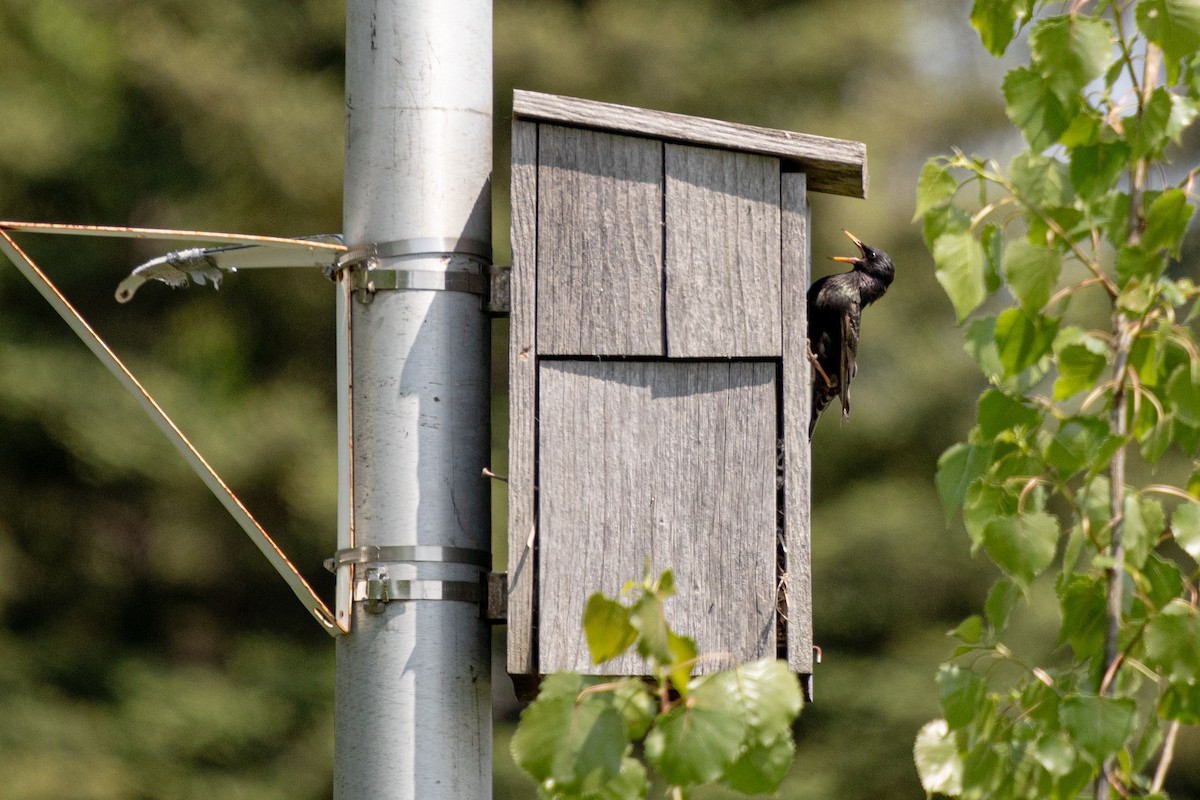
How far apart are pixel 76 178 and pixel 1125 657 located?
8.24m

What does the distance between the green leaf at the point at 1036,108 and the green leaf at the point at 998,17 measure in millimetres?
65

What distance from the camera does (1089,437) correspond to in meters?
1.47

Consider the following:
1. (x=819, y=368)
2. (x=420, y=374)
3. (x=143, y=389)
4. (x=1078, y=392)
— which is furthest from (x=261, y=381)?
(x=1078, y=392)

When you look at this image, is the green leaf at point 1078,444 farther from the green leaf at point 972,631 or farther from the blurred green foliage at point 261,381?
the blurred green foliage at point 261,381

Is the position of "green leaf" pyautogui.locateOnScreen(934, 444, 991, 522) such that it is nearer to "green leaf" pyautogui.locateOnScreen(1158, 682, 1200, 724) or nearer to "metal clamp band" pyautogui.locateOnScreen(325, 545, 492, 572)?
"green leaf" pyautogui.locateOnScreen(1158, 682, 1200, 724)

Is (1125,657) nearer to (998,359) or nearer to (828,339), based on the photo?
(998,359)

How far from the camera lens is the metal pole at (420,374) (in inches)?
96.6

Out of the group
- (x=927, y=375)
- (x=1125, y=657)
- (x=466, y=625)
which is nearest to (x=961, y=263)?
(x=1125, y=657)

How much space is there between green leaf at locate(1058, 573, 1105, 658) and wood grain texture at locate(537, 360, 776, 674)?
109 cm

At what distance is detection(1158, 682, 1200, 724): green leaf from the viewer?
Result: 1.47 metres

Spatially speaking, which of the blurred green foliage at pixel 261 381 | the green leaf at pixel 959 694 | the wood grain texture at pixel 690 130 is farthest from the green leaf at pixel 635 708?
the blurred green foliage at pixel 261 381

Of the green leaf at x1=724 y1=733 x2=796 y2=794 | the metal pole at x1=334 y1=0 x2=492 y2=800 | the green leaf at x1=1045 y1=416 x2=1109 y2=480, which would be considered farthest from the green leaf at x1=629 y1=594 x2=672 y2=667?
the metal pole at x1=334 y1=0 x2=492 y2=800

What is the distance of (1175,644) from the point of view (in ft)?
4.68

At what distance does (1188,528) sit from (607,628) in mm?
537
